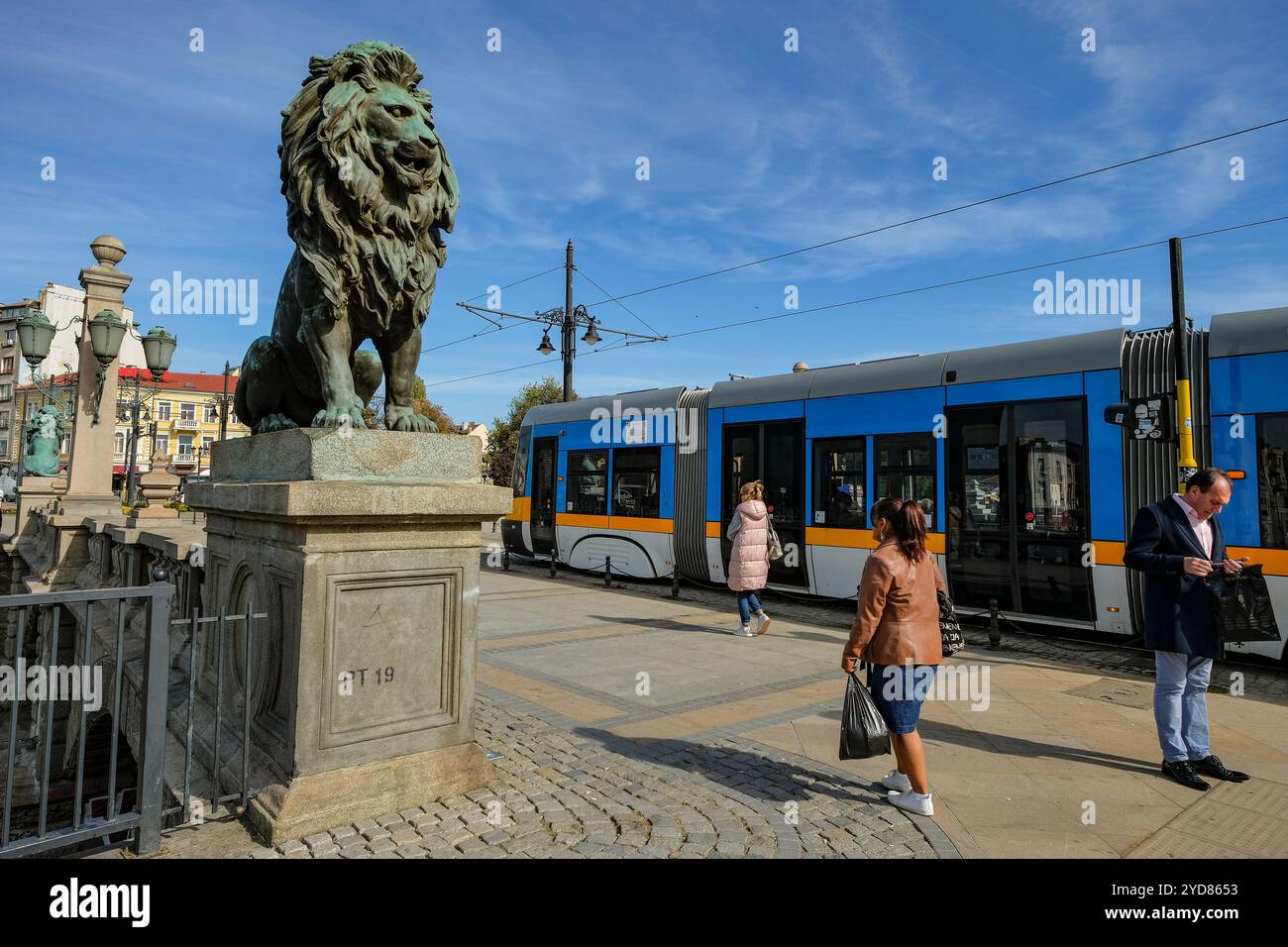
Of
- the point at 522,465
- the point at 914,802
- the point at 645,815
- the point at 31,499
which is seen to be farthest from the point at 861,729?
the point at 31,499

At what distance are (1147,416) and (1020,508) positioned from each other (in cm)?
171

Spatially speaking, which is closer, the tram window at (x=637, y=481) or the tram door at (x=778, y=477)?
the tram door at (x=778, y=477)

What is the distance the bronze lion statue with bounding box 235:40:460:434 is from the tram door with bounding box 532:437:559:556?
38.0 ft

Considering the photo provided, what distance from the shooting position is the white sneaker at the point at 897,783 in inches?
164

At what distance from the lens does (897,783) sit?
4.18 metres

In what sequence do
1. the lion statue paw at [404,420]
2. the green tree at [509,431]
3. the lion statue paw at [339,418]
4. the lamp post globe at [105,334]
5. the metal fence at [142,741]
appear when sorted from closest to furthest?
the metal fence at [142,741], the lion statue paw at [339,418], the lion statue paw at [404,420], the lamp post globe at [105,334], the green tree at [509,431]

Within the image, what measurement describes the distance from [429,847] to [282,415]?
99.1 inches

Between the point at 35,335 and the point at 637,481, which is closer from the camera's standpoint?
the point at 35,335

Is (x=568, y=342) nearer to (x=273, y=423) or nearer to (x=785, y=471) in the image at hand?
(x=785, y=471)

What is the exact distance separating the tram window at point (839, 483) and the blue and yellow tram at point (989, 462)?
0.02 metres

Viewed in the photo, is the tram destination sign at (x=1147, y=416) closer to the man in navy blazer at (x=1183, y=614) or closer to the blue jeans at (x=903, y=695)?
the man in navy blazer at (x=1183, y=614)

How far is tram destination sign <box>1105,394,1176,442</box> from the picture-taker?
302 inches

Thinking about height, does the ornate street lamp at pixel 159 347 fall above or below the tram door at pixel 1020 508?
above

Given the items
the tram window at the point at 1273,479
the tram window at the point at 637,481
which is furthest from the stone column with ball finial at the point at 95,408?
the tram window at the point at 1273,479
